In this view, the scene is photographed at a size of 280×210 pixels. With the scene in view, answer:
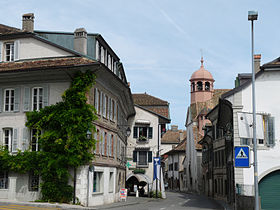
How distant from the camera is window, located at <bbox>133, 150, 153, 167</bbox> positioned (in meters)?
47.9

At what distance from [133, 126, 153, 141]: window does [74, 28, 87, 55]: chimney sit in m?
21.4

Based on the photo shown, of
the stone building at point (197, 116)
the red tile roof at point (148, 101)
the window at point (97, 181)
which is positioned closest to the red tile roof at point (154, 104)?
the red tile roof at point (148, 101)

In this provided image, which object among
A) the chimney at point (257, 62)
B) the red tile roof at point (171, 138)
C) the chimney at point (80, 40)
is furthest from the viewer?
the red tile roof at point (171, 138)

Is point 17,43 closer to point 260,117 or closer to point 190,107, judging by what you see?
point 260,117

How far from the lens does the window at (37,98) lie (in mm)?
27250

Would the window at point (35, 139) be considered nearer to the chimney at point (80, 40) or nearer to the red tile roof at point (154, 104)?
the chimney at point (80, 40)

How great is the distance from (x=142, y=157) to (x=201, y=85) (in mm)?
51709

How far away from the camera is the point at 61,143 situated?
83.3ft

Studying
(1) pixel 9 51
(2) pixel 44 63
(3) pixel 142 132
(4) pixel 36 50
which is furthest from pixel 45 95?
(3) pixel 142 132

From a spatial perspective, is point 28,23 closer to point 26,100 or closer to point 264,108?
point 26,100

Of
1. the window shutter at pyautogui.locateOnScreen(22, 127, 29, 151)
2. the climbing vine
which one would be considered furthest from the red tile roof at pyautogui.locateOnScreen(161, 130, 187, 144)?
the climbing vine

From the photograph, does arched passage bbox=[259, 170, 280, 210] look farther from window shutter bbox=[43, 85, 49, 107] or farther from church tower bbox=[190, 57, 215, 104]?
church tower bbox=[190, 57, 215, 104]

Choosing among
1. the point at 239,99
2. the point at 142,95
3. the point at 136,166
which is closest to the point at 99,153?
the point at 239,99

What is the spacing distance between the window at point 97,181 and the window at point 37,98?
18.0 feet
